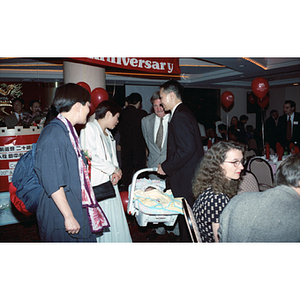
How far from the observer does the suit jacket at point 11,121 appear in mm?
2684

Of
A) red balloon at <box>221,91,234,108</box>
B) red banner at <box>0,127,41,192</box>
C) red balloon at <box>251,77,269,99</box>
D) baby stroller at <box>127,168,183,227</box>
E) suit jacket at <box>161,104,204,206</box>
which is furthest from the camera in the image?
red balloon at <box>221,91,234,108</box>

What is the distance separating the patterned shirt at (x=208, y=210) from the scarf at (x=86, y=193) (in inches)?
32.9

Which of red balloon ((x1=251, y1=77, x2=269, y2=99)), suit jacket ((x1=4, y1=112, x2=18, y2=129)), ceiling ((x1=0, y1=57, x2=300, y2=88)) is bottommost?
suit jacket ((x1=4, y1=112, x2=18, y2=129))

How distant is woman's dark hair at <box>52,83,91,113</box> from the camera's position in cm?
195

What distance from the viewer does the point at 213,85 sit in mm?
8258

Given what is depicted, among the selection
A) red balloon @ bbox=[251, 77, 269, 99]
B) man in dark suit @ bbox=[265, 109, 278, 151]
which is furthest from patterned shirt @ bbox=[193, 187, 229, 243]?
red balloon @ bbox=[251, 77, 269, 99]

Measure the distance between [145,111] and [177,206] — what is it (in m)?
1.30

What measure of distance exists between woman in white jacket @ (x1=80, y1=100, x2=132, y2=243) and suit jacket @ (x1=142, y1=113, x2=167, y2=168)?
48 centimetres

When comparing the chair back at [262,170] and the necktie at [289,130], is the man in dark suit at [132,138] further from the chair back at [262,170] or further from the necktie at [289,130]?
the necktie at [289,130]

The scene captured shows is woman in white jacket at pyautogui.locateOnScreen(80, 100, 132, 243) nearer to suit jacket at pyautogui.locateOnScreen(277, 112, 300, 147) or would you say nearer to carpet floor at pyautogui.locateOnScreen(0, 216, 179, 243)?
carpet floor at pyautogui.locateOnScreen(0, 216, 179, 243)

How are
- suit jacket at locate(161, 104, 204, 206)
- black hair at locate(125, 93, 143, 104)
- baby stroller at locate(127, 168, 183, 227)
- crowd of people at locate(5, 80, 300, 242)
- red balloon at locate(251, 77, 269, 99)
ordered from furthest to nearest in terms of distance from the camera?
red balloon at locate(251, 77, 269, 99)
black hair at locate(125, 93, 143, 104)
suit jacket at locate(161, 104, 204, 206)
baby stroller at locate(127, 168, 183, 227)
crowd of people at locate(5, 80, 300, 242)

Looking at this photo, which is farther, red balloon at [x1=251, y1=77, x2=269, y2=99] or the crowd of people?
red balloon at [x1=251, y1=77, x2=269, y2=99]
